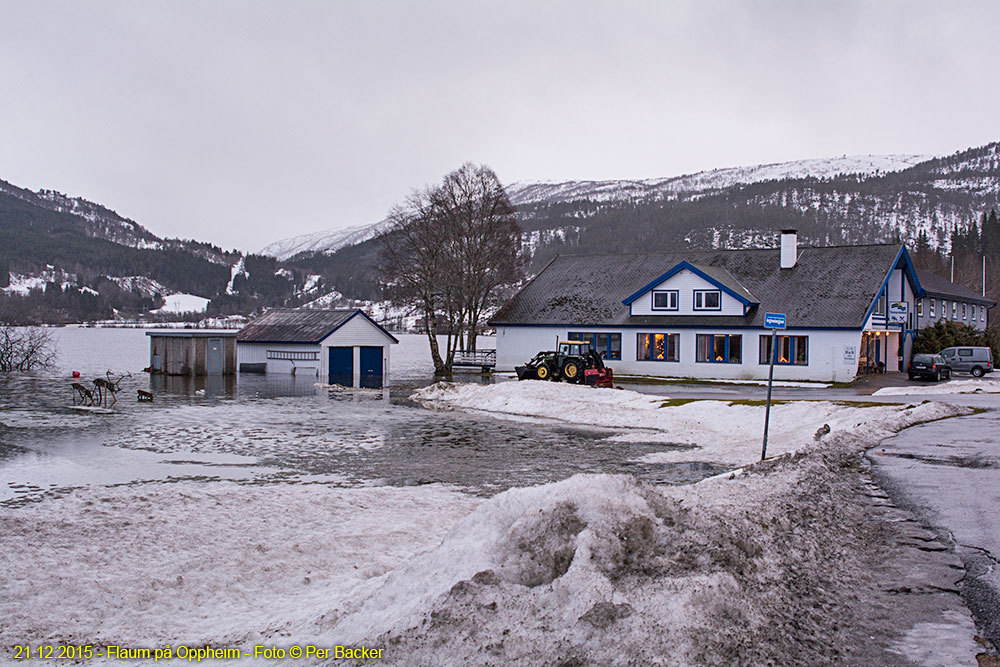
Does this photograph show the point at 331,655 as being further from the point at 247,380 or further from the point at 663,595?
the point at 247,380

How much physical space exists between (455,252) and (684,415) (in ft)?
108

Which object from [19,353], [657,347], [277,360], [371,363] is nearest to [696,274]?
[657,347]

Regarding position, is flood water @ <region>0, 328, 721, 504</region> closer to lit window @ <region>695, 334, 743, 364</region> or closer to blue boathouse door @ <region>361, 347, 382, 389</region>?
blue boathouse door @ <region>361, 347, 382, 389</region>

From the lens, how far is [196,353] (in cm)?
5016

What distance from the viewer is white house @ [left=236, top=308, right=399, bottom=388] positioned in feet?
164

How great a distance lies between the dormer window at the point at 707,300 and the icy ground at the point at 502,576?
32998 millimetres

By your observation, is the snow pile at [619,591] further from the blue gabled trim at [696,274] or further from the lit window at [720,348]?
the blue gabled trim at [696,274]

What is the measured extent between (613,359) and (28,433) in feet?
104

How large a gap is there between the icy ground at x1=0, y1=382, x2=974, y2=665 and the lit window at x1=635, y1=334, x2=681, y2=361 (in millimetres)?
33114

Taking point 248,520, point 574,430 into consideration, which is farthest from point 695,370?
point 248,520

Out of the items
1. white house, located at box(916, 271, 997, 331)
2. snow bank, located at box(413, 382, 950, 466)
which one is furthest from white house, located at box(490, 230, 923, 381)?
snow bank, located at box(413, 382, 950, 466)

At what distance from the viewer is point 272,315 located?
54750 millimetres

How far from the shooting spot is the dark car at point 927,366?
41.5m

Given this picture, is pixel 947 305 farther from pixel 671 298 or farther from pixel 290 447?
pixel 290 447
